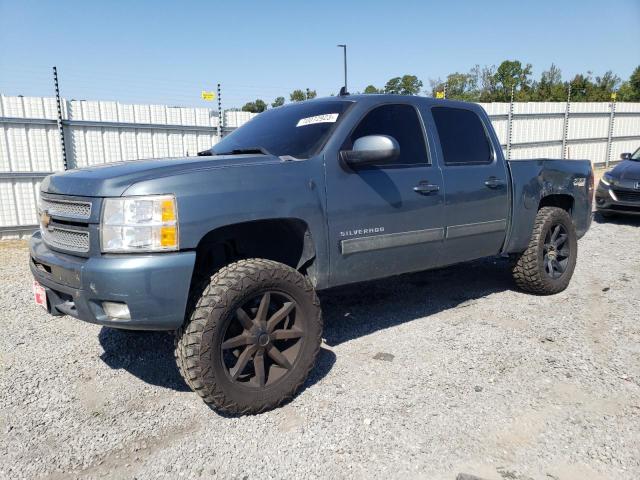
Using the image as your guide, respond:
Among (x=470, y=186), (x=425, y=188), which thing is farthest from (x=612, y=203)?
(x=425, y=188)

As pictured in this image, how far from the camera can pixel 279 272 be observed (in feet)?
9.52

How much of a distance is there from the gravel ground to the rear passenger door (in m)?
0.72

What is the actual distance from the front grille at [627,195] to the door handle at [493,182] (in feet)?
19.5

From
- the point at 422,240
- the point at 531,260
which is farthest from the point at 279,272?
the point at 531,260

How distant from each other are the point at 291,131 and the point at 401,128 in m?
0.88

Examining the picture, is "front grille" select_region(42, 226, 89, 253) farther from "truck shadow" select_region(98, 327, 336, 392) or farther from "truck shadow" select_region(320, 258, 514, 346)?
"truck shadow" select_region(320, 258, 514, 346)

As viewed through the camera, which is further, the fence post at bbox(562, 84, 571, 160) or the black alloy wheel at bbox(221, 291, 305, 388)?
the fence post at bbox(562, 84, 571, 160)

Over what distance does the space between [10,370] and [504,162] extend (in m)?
4.34

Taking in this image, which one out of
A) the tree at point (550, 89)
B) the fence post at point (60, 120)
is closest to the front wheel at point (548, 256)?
the fence post at point (60, 120)

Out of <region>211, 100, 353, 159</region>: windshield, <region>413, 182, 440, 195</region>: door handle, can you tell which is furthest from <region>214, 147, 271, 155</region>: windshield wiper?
<region>413, 182, 440, 195</region>: door handle

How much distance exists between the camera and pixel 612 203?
9.08 metres

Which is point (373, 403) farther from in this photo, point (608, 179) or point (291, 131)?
point (608, 179)

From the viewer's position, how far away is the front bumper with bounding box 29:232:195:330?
250 cm

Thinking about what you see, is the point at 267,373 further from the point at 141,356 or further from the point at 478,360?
the point at 478,360
